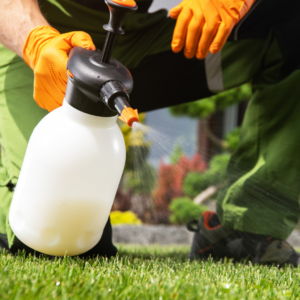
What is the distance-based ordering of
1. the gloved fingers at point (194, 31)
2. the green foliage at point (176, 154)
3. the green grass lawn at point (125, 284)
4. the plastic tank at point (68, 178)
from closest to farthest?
the green grass lawn at point (125, 284) → the plastic tank at point (68, 178) → the gloved fingers at point (194, 31) → the green foliage at point (176, 154)

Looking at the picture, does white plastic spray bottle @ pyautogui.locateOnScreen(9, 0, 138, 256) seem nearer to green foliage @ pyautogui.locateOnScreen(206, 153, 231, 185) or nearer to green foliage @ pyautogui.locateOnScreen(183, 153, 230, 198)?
green foliage @ pyautogui.locateOnScreen(206, 153, 231, 185)

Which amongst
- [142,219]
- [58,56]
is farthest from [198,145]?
[58,56]

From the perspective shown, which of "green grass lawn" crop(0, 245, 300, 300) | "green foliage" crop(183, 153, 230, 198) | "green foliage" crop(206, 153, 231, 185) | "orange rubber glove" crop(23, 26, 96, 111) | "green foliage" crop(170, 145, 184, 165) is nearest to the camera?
"green grass lawn" crop(0, 245, 300, 300)

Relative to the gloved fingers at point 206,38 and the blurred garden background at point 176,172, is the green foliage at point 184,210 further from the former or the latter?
the gloved fingers at point 206,38

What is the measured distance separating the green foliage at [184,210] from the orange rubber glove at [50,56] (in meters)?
3.91

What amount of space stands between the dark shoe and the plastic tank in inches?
27.8

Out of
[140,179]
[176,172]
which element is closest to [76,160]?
[176,172]

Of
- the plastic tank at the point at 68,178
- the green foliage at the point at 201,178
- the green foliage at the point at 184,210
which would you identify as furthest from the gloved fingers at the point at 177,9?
the green foliage at the point at 201,178

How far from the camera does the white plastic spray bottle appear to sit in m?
1.07

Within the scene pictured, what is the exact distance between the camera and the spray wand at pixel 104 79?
1.00 metres

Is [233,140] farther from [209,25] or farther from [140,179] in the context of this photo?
[209,25]

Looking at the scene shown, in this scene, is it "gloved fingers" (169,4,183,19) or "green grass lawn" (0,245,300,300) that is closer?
"green grass lawn" (0,245,300,300)

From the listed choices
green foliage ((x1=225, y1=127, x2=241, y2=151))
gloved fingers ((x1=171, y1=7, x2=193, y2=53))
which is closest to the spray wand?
gloved fingers ((x1=171, y1=7, x2=193, y2=53))

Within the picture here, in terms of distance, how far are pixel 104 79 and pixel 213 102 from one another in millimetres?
4961
